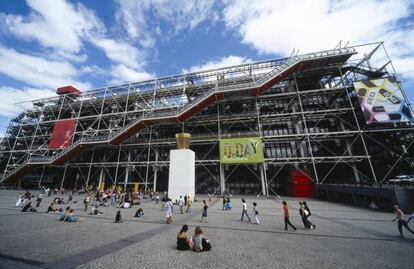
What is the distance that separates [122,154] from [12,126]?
884 inches

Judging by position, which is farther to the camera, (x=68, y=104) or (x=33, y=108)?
(x=33, y=108)

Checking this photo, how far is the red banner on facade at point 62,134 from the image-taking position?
25.8 meters

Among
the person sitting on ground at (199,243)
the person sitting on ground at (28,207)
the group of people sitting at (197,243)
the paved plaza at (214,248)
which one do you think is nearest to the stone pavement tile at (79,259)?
the paved plaza at (214,248)

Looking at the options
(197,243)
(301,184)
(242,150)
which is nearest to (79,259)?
(197,243)

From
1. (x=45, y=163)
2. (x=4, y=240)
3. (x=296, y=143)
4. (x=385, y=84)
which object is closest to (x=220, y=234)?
(x=4, y=240)

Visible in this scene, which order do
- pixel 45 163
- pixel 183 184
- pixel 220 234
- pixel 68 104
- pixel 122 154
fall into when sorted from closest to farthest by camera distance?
pixel 220 234, pixel 183 184, pixel 45 163, pixel 122 154, pixel 68 104

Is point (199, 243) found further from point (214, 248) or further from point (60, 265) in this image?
point (60, 265)

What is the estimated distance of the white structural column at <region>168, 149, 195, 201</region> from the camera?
1557 cm

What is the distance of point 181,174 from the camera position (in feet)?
52.2

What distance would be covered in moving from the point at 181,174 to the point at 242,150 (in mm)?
7486

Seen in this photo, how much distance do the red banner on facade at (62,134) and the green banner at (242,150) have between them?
907 inches

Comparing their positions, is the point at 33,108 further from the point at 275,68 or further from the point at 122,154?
the point at 275,68

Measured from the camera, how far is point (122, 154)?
1076 inches

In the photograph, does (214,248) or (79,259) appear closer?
(79,259)
